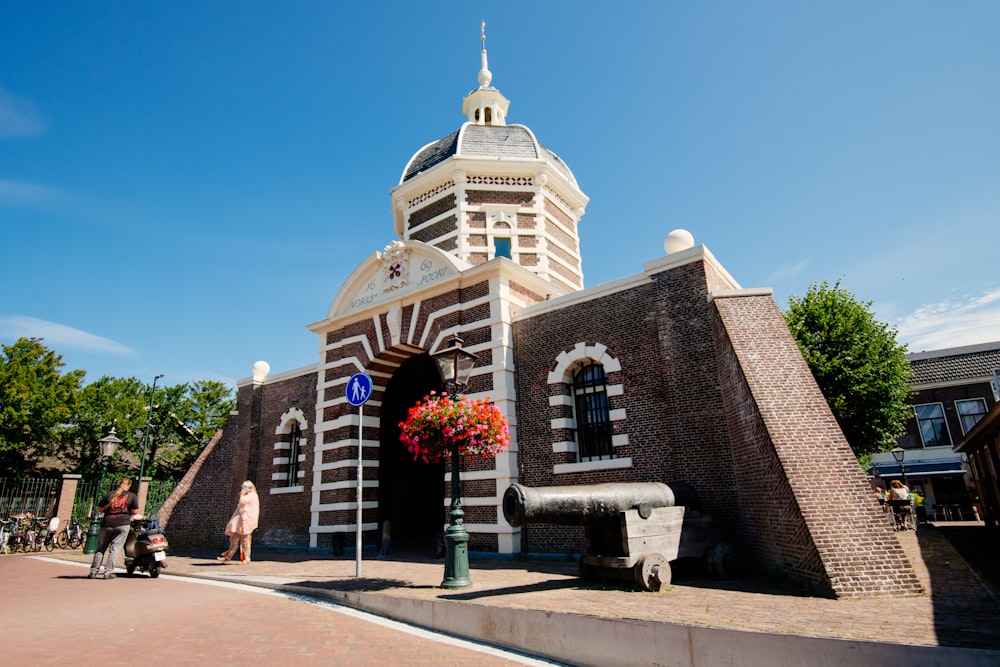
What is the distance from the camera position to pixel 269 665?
5.12 metres

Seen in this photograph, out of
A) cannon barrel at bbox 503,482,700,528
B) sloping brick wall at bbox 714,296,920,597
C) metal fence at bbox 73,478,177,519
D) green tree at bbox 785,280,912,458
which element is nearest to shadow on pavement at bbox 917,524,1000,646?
sloping brick wall at bbox 714,296,920,597

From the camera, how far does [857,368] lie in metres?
17.3

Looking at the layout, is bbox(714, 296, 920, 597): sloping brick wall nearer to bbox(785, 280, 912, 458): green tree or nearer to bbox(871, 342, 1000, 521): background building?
bbox(785, 280, 912, 458): green tree

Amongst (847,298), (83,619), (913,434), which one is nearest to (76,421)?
(83,619)

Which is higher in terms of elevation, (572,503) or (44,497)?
(44,497)

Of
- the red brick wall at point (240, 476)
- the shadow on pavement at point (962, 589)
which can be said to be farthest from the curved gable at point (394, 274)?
the shadow on pavement at point (962, 589)

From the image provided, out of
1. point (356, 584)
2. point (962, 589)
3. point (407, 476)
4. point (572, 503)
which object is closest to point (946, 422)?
point (962, 589)

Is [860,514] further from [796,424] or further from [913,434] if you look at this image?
[913,434]

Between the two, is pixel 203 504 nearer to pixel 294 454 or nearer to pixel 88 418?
pixel 294 454

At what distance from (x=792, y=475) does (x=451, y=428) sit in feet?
16.2

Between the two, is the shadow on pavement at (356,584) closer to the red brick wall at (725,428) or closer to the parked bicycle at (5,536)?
the red brick wall at (725,428)

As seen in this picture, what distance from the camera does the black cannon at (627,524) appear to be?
7.17 metres

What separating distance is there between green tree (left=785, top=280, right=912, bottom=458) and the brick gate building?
7617 mm

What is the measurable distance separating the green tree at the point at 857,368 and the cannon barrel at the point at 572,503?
1200cm
